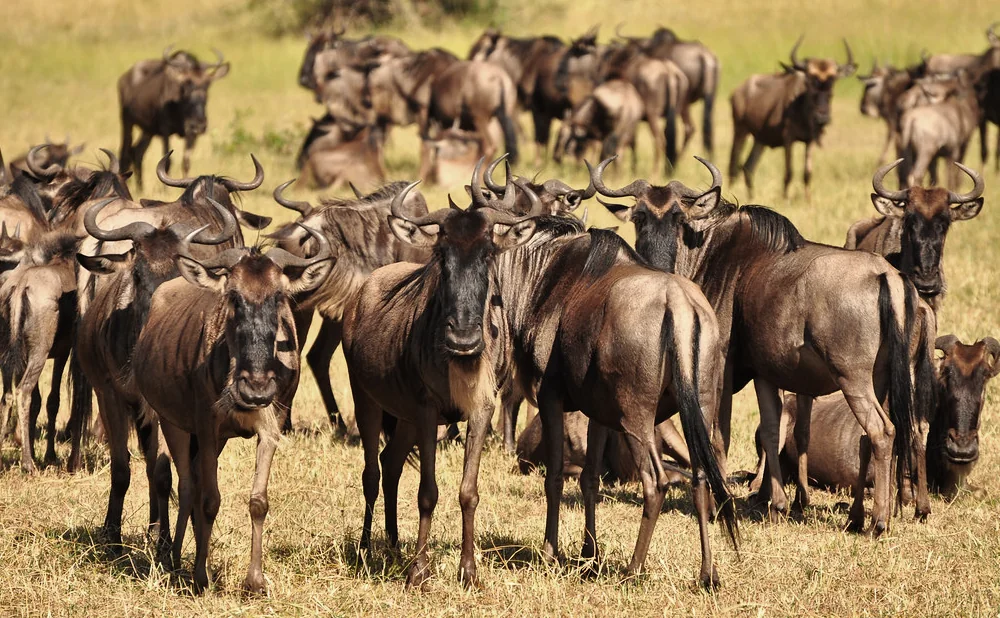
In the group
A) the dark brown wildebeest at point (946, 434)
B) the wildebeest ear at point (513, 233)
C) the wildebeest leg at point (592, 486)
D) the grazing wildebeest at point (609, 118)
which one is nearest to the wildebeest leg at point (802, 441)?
the dark brown wildebeest at point (946, 434)

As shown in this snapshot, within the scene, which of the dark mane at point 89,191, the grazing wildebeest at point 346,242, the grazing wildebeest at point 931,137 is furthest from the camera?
the grazing wildebeest at point 931,137

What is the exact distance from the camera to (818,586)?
6.48 meters

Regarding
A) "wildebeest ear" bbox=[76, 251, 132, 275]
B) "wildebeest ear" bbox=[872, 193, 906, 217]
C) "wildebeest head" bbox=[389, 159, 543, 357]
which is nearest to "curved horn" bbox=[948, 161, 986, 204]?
"wildebeest ear" bbox=[872, 193, 906, 217]

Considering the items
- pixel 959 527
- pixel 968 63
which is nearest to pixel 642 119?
pixel 968 63

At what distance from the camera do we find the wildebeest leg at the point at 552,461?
22.6 feet

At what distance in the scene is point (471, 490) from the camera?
6359 mm

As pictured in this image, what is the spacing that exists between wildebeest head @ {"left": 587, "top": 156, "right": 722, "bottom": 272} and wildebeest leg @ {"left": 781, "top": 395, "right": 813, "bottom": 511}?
127cm

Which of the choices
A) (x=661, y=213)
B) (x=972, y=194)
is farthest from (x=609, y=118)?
(x=661, y=213)

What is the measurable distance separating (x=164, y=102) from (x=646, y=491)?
16470 millimetres

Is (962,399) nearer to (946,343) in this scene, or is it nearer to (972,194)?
(946,343)

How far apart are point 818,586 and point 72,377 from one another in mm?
5414

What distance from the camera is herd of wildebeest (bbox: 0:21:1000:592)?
628cm

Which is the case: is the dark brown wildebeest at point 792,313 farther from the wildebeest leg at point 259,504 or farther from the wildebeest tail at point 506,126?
the wildebeest tail at point 506,126

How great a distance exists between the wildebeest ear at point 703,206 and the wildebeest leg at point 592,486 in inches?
79.9
